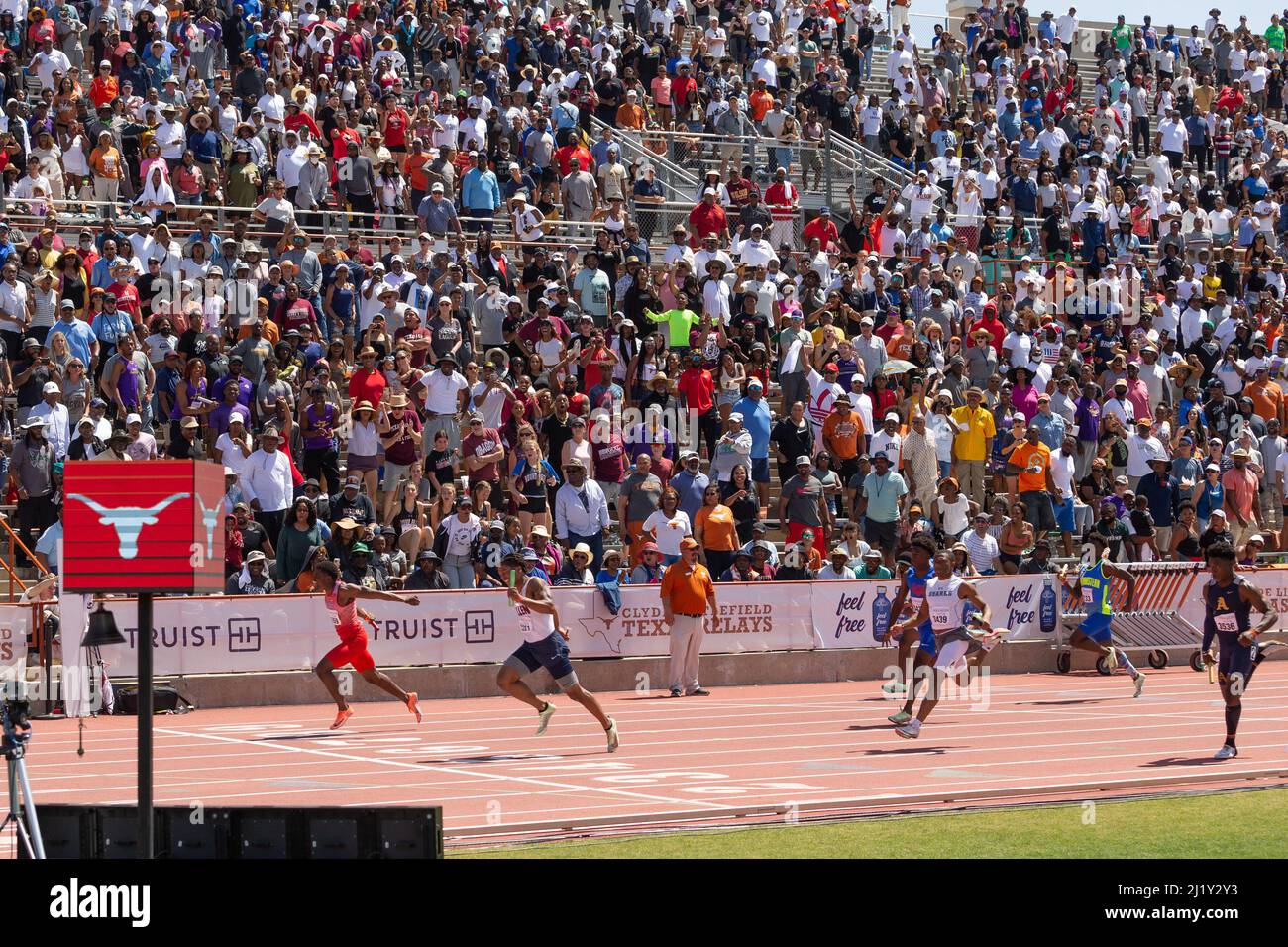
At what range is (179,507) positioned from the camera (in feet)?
33.2

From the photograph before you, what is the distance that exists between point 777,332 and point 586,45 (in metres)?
8.45

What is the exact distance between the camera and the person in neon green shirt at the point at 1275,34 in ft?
153

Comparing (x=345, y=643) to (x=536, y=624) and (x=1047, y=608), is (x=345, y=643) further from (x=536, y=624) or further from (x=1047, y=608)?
(x=1047, y=608)

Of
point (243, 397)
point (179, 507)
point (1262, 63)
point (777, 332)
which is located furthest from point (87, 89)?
point (1262, 63)

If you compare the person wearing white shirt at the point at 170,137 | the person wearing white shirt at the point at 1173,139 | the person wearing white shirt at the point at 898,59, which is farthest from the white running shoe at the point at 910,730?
the person wearing white shirt at the point at 1173,139

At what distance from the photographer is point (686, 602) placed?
75.5 feet

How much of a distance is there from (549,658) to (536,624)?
31 centimetres

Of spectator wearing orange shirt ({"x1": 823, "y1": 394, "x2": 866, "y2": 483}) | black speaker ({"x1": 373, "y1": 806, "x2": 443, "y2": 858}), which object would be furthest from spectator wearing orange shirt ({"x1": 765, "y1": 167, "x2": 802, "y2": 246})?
black speaker ({"x1": 373, "y1": 806, "x2": 443, "y2": 858})

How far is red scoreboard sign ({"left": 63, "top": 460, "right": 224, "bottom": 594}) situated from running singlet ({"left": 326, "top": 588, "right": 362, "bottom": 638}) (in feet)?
32.5

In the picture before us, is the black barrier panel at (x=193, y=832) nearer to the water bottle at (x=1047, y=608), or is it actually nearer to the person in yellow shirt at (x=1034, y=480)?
the water bottle at (x=1047, y=608)

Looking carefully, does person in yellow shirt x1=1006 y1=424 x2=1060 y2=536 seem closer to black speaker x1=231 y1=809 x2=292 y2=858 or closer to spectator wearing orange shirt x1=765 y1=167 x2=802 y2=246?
spectator wearing orange shirt x1=765 y1=167 x2=802 y2=246

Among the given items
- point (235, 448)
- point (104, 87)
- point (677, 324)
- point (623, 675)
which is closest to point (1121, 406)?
point (677, 324)

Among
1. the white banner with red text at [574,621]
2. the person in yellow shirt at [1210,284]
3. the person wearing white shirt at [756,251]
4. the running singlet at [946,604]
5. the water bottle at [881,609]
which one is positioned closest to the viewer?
the running singlet at [946,604]

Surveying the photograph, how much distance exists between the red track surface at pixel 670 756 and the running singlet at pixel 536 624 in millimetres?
985
